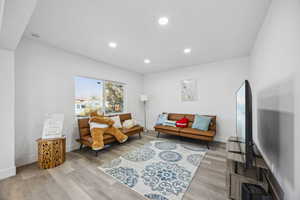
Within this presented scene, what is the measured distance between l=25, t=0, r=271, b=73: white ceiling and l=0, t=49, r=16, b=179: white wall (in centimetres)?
67

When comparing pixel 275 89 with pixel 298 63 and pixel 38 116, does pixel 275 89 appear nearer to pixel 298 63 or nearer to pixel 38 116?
pixel 298 63

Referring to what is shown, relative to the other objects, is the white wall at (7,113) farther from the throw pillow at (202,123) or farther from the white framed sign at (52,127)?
the throw pillow at (202,123)

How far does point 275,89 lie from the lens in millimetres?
1358

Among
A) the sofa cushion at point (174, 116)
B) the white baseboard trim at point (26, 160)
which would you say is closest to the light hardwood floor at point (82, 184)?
the white baseboard trim at point (26, 160)

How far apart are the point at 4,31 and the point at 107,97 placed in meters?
2.54

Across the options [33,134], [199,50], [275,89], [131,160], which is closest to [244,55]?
[199,50]

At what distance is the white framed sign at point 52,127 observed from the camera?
85.2 inches

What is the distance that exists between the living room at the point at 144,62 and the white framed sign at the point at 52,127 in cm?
2

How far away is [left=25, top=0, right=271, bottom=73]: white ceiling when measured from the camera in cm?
149

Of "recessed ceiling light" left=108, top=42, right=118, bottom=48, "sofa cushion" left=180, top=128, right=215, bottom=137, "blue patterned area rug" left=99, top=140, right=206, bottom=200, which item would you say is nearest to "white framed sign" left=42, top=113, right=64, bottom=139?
"blue patterned area rug" left=99, top=140, right=206, bottom=200

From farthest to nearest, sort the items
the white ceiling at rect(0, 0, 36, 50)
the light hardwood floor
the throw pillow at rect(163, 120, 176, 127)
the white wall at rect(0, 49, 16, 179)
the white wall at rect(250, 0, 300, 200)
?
the throw pillow at rect(163, 120, 176, 127) < the white wall at rect(0, 49, 16, 179) < the light hardwood floor < the white ceiling at rect(0, 0, 36, 50) < the white wall at rect(250, 0, 300, 200)

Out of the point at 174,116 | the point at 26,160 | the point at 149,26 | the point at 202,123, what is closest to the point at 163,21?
the point at 149,26

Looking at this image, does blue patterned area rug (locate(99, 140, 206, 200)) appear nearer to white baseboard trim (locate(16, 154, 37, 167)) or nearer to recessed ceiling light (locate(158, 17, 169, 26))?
white baseboard trim (locate(16, 154, 37, 167))

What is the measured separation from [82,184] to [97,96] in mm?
2450
